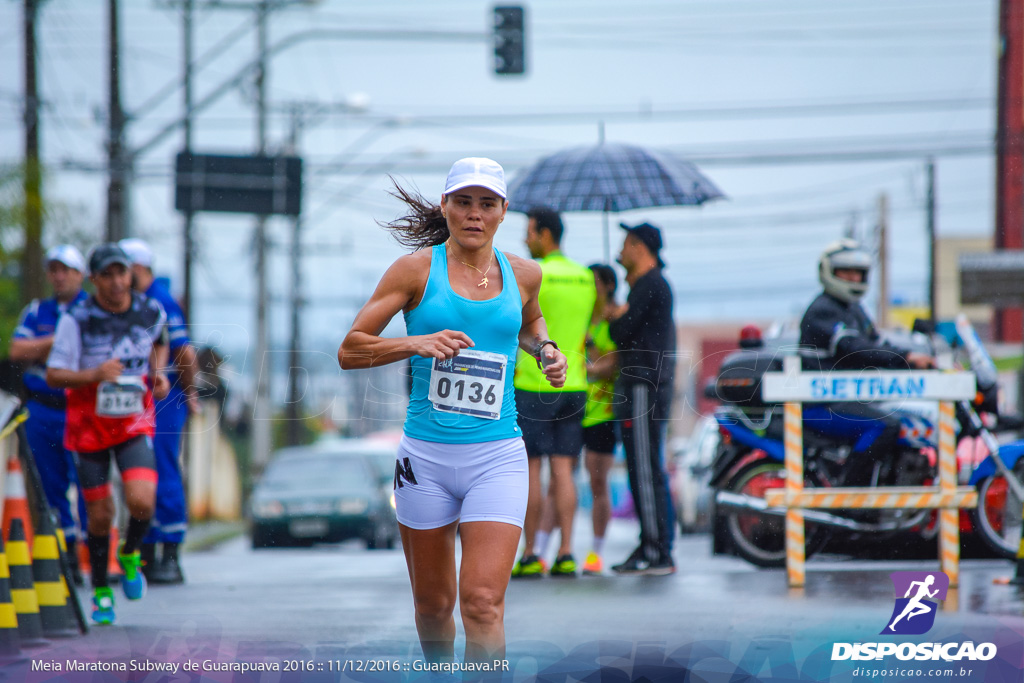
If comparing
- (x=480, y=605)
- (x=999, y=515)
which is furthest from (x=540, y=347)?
(x=999, y=515)

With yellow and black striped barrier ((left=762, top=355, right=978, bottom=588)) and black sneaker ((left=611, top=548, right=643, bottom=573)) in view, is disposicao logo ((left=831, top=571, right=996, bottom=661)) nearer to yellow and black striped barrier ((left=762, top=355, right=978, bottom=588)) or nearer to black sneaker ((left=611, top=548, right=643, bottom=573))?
yellow and black striped barrier ((left=762, top=355, right=978, bottom=588))

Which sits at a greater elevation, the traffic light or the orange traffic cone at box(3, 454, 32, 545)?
the traffic light

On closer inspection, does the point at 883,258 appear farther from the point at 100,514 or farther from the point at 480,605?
the point at 480,605

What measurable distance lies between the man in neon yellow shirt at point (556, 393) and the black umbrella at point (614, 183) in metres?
0.39

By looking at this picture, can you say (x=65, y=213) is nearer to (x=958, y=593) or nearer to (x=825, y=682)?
(x=958, y=593)

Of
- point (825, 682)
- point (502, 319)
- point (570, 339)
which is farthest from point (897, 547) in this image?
point (502, 319)

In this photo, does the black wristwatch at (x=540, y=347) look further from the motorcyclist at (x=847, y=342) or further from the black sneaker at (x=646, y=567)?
the black sneaker at (x=646, y=567)

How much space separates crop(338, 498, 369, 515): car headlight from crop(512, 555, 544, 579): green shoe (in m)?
8.10

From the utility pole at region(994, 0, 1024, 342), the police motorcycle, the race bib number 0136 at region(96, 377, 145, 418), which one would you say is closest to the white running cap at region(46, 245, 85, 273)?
the race bib number 0136 at region(96, 377, 145, 418)

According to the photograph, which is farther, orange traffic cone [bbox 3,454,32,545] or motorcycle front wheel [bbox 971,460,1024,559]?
motorcycle front wheel [bbox 971,460,1024,559]

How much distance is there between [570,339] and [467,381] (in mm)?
2957

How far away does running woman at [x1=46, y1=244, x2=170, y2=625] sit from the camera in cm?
651

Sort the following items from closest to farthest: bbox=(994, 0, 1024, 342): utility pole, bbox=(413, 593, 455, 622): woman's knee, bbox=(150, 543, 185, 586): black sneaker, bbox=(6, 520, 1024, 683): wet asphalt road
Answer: bbox=(413, 593, 455, 622): woman's knee < bbox=(6, 520, 1024, 683): wet asphalt road < bbox=(150, 543, 185, 586): black sneaker < bbox=(994, 0, 1024, 342): utility pole

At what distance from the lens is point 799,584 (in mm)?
7160
